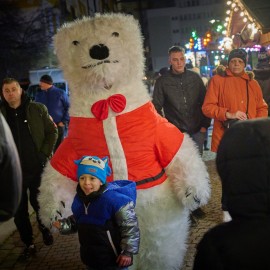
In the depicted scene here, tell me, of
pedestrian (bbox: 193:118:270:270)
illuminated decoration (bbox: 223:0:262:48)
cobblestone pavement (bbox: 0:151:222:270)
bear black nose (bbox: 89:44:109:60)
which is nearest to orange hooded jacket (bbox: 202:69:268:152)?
cobblestone pavement (bbox: 0:151:222:270)

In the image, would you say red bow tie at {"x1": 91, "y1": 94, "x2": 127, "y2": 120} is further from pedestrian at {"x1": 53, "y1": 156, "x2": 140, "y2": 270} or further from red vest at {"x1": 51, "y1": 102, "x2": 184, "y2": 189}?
pedestrian at {"x1": 53, "y1": 156, "x2": 140, "y2": 270}

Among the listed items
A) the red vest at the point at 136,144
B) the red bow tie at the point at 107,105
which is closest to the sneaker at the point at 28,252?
the red vest at the point at 136,144

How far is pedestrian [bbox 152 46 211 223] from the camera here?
4824 mm

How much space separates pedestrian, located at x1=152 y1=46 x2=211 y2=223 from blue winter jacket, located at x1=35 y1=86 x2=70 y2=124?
9.42 ft

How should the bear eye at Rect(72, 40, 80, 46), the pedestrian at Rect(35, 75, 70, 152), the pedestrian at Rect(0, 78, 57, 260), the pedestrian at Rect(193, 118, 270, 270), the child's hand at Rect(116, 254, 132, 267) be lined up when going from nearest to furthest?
the pedestrian at Rect(193, 118, 270, 270), the child's hand at Rect(116, 254, 132, 267), the bear eye at Rect(72, 40, 80, 46), the pedestrian at Rect(0, 78, 57, 260), the pedestrian at Rect(35, 75, 70, 152)

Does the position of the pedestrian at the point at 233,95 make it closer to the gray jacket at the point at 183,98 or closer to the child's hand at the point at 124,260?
the gray jacket at the point at 183,98

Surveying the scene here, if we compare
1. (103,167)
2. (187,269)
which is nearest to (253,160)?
(103,167)

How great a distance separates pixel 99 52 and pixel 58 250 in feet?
7.76

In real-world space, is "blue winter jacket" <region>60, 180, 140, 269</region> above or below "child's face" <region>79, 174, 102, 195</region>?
below

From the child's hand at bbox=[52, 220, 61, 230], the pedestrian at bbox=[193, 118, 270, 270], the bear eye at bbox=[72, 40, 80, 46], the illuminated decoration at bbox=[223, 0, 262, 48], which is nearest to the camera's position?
the pedestrian at bbox=[193, 118, 270, 270]

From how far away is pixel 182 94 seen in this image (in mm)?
4820

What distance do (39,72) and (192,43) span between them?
16.0 metres

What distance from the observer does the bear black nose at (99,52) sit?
3039mm

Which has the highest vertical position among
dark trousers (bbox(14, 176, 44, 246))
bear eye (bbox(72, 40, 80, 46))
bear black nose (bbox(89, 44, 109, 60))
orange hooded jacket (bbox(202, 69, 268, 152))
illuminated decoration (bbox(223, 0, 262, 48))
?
illuminated decoration (bbox(223, 0, 262, 48))
